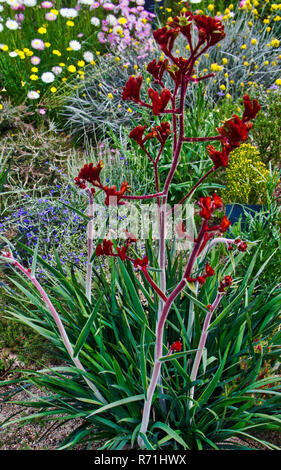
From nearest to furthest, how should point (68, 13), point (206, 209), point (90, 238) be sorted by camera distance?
1. point (206, 209)
2. point (90, 238)
3. point (68, 13)

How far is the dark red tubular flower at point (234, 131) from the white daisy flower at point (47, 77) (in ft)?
11.7

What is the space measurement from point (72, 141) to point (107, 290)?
2637mm

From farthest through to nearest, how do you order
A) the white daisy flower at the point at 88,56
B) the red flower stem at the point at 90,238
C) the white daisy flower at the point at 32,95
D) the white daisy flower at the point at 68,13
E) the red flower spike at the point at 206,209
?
the white daisy flower at the point at 68,13 < the white daisy flower at the point at 88,56 < the white daisy flower at the point at 32,95 < the red flower stem at the point at 90,238 < the red flower spike at the point at 206,209

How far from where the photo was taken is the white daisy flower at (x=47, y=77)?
4.31m

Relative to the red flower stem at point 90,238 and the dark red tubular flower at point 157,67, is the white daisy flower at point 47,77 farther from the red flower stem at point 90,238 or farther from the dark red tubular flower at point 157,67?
the dark red tubular flower at point 157,67

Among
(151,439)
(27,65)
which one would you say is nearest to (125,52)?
(27,65)

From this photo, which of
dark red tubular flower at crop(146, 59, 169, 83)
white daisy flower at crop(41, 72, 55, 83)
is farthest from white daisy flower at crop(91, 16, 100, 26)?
dark red tubular flower at crop(146, 59, 169, 83)

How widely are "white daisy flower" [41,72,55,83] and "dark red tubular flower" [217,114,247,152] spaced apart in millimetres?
3570

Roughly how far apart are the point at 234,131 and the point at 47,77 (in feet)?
12.1

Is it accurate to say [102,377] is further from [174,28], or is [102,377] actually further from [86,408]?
[174,28]

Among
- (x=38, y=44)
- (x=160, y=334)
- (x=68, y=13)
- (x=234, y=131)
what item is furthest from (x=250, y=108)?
(x=68, y=13)

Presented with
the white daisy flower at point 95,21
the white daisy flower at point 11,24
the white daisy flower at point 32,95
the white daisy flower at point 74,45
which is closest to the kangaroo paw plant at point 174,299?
the white daisy flower at point 32,95

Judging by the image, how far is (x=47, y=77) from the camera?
14.3ft

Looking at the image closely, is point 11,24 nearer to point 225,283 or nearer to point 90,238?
point 90,238
